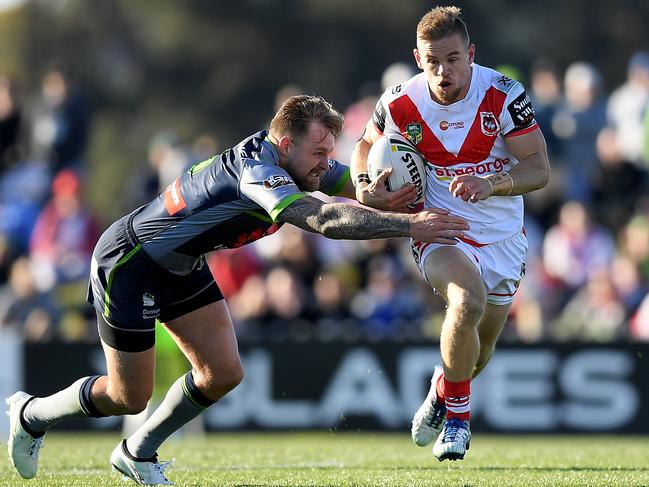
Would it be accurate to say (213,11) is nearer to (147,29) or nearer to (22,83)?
(147,29)

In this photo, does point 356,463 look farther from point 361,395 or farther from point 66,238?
point 66,238

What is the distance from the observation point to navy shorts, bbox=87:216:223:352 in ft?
25.8

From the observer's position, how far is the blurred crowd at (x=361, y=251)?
14141 millimetres

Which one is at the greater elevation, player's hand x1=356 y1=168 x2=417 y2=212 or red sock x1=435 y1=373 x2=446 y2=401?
player's hand x1=356 y1=168 x2=417 y2=212

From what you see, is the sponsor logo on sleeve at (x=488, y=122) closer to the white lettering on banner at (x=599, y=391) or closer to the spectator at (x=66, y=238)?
the white lettering on banner at (x=599, y=391)

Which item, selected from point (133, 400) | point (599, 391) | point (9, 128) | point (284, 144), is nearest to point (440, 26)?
point (284, 144)

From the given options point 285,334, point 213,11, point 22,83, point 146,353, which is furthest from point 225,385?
point 213,11

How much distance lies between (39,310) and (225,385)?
7256 millimetres

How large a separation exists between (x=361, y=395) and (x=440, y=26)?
5.80 m

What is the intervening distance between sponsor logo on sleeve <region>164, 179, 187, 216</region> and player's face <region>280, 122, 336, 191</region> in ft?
2.10

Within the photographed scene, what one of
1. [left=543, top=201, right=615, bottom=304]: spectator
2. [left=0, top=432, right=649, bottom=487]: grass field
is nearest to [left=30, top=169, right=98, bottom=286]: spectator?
[left=0, top=432, right=649, bottom=487]: grass field

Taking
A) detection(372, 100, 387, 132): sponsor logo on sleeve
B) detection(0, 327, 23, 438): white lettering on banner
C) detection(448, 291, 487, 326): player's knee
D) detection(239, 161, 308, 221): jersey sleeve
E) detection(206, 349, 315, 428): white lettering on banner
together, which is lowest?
detection(206, 349, 315, 428): white lettering on banner

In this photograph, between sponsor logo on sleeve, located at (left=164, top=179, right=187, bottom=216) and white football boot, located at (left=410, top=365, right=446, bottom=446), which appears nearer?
sponsor logo on sleeve, located at (left=164, top=179, right=187, bottom=216)

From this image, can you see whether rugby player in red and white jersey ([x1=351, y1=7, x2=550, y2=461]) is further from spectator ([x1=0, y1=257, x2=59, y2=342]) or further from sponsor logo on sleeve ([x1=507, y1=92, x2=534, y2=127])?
spectator ([x1=0, y1=257, x2=59, y2=342])
